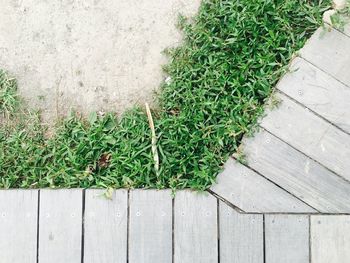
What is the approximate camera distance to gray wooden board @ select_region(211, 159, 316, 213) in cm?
302

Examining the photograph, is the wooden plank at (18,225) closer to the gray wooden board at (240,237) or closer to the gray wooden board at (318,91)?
the gray wooden board at (240,237)

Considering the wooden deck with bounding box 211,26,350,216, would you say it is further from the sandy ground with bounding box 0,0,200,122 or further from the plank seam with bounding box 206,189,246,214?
the sandy ground with bounding box 0,0,200,122

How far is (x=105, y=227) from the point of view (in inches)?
120

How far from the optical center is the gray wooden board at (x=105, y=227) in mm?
3033

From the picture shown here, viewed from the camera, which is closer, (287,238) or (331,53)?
(287,238)

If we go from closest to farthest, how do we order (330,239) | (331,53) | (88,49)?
(330,239)
(331,53)
(88,49)

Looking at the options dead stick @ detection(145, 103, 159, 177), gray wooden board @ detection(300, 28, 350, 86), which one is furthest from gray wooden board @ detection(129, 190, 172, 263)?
gray wooden board @ detection(300, 28, 350, 86)

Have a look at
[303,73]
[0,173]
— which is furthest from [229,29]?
[0,173]

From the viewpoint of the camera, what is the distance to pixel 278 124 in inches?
120

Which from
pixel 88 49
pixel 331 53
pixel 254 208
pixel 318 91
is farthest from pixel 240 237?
pixel 88 49

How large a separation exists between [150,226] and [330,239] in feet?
3.13

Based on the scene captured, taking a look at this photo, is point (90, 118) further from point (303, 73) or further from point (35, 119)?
point (303, 73)

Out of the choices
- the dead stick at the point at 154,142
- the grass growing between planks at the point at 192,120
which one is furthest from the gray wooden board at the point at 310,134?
the dead stick at the point at 154,142

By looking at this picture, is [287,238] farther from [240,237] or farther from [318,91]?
[318,91]
